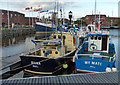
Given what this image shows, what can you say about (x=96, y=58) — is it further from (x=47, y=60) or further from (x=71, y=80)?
(x=71, y=80)

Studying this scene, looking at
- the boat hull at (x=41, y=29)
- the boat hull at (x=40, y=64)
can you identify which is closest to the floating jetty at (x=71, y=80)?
the boat hull at (x=40, y=64)

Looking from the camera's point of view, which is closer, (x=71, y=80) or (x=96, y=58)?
(x=71, y=80)

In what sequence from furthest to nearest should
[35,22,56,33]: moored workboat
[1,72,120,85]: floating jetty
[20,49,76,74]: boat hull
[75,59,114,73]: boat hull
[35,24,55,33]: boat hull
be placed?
[35,24,55,33]: boat hull → [35,22,56,33]: moored workboat → [20,49,76,74]: boat hull → [75,59,114,73]: boat hull → [1,72,120,85]: floating jetty

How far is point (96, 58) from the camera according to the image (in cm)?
1192

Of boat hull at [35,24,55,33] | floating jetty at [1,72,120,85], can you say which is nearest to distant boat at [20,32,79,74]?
floating jetty at [1,72,120,85]

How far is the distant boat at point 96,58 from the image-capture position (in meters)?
11.3

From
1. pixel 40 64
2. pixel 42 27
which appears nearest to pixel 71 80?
pixel 40 64

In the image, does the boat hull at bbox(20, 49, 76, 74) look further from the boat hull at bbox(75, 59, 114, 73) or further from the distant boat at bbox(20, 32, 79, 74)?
the boat hull at bbox(75, 59, 114, 73)

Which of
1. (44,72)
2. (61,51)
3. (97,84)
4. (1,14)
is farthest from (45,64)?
(1,14)

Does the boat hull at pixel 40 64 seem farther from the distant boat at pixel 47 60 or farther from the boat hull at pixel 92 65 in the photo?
the boat hull at pixel 92 65

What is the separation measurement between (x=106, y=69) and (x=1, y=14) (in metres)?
52.7

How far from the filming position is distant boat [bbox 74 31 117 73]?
11.3 m

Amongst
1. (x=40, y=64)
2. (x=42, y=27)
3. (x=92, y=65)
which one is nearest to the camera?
(x=92, y=65)

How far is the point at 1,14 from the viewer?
55.5 m
